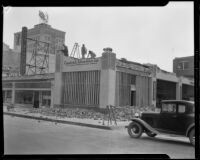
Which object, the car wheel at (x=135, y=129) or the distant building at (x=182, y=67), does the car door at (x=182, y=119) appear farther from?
the car wheel at (x=135, y=129)

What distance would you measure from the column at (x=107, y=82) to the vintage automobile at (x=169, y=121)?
291 centimetres

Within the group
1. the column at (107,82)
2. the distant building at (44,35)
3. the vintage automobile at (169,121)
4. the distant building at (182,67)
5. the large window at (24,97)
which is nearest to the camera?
the distant building at (182,67)

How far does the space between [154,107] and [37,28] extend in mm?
4385

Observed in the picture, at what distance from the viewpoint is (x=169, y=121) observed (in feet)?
25.1

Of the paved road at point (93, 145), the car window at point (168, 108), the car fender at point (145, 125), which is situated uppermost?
the car window at point (168, 108)

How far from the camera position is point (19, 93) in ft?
38.5

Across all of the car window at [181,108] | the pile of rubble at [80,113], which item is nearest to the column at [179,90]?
the car window at [181,108]

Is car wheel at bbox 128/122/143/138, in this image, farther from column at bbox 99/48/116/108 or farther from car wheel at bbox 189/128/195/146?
column at bbox 99/48/116/108

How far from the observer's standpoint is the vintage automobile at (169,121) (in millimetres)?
7293

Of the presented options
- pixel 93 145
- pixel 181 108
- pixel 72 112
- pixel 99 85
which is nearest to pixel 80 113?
pixel 72 112

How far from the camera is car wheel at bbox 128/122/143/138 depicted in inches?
328

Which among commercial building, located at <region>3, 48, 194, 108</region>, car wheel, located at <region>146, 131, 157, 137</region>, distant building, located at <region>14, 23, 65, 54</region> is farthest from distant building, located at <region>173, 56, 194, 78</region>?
distant building, located at <region>14, 23, 65, 54</region>

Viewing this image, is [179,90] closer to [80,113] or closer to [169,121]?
[169,121]

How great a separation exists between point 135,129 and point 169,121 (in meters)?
1.34
